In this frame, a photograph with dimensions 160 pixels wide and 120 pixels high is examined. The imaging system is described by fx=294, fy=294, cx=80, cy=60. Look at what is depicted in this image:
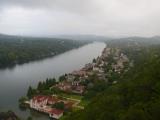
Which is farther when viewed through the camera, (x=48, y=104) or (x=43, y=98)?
(x=43, y=98)

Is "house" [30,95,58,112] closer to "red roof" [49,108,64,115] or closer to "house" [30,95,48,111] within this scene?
"house" [30,95,48,111]

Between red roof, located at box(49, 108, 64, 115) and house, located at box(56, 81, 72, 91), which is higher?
house, located at box(56, 81, 72, 91)

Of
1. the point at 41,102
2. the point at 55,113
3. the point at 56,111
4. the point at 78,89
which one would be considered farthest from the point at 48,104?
the point at 78,89

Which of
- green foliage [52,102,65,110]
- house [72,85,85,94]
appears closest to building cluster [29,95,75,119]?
green foliage [52,102,65,110]

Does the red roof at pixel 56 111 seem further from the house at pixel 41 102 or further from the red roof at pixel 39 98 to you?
the red roof at pixel 39 98

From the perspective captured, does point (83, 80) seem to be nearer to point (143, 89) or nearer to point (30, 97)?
point (30, 97)

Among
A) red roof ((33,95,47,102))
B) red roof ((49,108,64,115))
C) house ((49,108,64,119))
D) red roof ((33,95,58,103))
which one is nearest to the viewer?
house ((49,108,64,119))

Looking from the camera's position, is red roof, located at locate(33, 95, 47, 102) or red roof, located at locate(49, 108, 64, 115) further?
red roof, located at locate(33, 95, 47, 102)

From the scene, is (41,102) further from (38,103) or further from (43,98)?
(43,98)

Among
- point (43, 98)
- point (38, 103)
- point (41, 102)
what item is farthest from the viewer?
point (43, 98)
